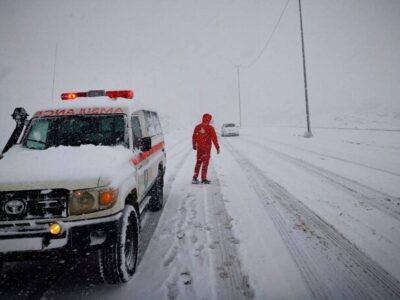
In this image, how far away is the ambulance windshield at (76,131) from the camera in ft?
12.6

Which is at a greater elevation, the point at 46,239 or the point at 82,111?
the point at 82,111

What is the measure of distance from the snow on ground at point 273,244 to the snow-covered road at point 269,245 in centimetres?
1

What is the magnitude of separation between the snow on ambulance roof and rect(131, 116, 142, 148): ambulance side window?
0.54 ft

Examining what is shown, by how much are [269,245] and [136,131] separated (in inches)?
104

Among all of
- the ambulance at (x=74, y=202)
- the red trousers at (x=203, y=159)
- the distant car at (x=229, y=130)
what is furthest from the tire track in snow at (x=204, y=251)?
the distant car at (x=229, y=130)

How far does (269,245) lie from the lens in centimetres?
380

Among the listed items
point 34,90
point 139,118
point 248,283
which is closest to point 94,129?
point 139,118

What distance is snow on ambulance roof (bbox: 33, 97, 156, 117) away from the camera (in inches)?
157

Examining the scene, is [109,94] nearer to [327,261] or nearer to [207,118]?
[207,118]

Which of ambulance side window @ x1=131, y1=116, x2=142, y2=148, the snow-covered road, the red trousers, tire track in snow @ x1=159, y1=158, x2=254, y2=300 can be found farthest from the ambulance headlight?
the red trousers

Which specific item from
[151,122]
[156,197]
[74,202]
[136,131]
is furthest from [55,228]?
[151,122]

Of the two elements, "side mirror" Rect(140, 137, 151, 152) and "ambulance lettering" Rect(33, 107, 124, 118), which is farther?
"ambulance lettering" Rect(33, 107, 124, 118)

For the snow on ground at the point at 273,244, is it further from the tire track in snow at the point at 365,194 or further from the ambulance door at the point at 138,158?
the ambulance door at the point at 138,158

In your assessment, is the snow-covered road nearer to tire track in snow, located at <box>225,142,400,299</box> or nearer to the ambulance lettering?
tire track in snow, located at <box>225,142,400,299</box>
